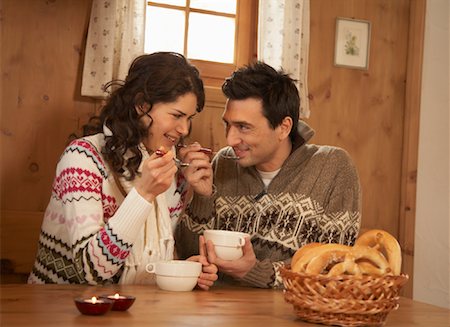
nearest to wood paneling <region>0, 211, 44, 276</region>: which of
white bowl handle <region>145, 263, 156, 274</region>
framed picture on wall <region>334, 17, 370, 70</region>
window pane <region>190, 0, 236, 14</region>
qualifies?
white bowl handle <region>145, 263, 156, 274</region>

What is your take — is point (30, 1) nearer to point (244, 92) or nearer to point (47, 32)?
point (47, 32)

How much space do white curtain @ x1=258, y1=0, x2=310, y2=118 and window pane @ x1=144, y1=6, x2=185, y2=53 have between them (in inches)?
15.2

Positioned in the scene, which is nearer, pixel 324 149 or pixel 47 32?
pixel 324 149

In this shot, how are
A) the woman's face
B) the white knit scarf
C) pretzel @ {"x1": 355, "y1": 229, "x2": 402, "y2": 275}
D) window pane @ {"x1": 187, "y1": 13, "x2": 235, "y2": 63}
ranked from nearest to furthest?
pretzel @ {"x1": 355, "y1": 229, "x2": 402, "y2": 275} → the white knit scarf → the woman's face → window pane @ {"x1": 187, "y1": 13, "x2": 235, "y2": 63}

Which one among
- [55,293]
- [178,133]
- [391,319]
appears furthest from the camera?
[178,133]

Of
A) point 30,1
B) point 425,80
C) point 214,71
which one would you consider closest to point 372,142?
point 425,80

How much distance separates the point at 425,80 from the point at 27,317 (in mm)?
2752

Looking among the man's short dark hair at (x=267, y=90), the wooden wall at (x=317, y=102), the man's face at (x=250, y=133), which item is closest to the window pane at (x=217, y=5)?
the wooden wall at (x=317, y=102)

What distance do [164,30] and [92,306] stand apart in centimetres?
207

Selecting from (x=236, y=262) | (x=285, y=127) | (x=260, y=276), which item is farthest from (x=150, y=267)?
(x=285, y=127)

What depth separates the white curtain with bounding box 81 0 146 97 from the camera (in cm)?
277

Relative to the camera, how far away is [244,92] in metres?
2.49

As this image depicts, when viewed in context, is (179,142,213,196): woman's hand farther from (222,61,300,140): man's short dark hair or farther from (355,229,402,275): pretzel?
(355,229,402,275): pretzel

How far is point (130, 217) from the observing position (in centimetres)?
185
